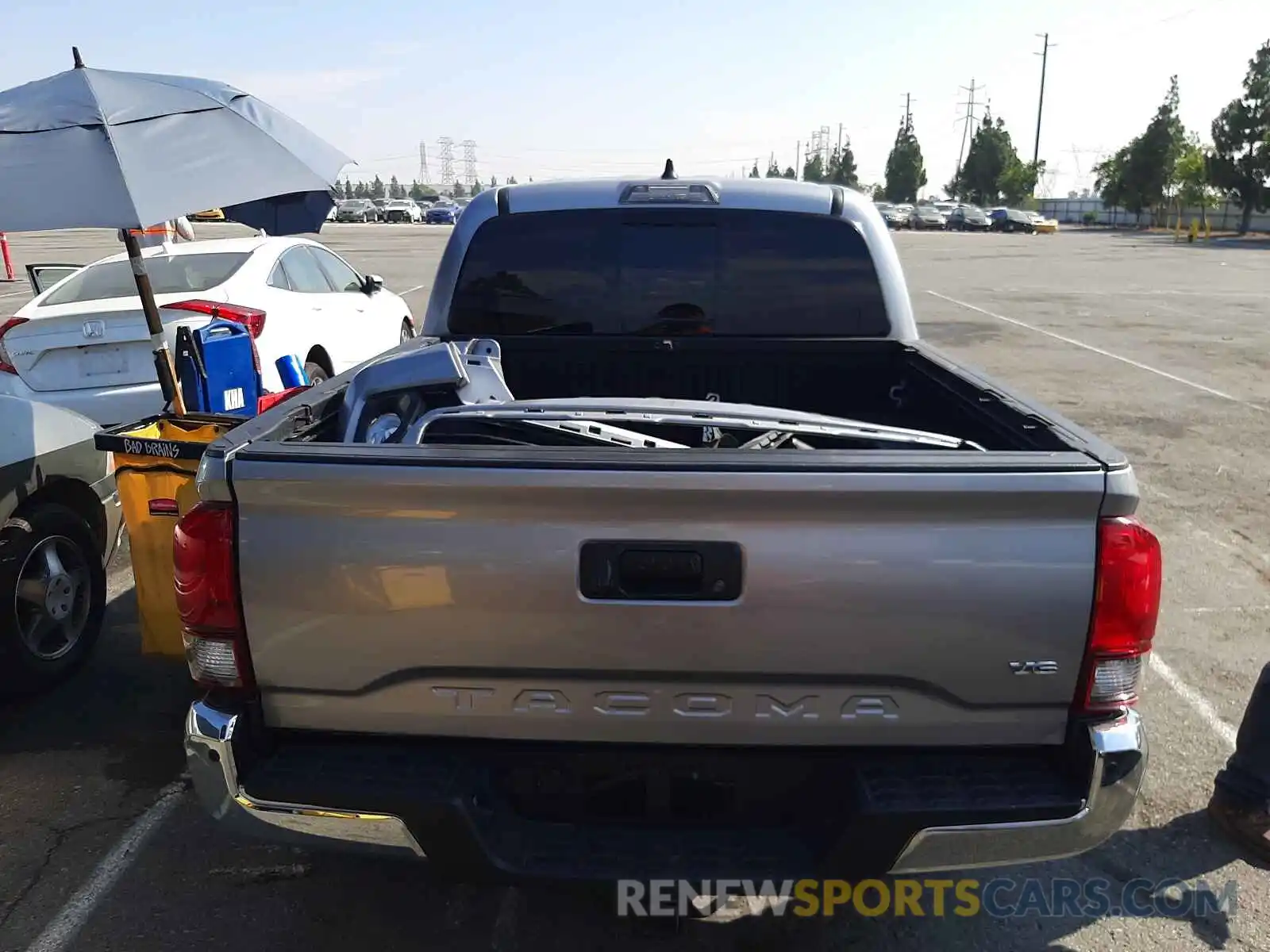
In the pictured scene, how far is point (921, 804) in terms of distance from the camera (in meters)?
2.09

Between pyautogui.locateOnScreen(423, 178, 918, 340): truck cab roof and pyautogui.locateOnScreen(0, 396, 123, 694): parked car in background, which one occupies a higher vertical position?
pyautogui.locateOnScreen(423, 178, 918, 340): truck cab roof

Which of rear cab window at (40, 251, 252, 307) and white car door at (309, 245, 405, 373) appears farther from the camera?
white car door at (309, 245, 405, 373)

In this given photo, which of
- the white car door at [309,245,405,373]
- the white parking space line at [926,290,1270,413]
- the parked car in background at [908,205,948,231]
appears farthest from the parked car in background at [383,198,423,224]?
the white car door at [309,245,405,373]

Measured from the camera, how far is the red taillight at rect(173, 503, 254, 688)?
2133 millimetres

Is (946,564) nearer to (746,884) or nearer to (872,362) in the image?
(746,884)

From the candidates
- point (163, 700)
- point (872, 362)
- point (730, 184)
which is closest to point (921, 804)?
point (872, 362)

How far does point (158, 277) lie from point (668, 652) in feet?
21.4

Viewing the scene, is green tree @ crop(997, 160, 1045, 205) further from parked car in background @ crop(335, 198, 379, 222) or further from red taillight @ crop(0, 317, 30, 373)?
red taillight @ crop(0, 317, 30, 373)

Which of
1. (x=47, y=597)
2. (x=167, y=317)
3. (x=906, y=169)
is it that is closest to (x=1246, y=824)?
(x=47, y=597)

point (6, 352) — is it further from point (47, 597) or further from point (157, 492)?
point (157, 492)

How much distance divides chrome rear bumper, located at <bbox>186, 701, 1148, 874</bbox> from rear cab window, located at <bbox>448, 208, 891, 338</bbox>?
2.17 m

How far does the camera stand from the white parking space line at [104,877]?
110 inches

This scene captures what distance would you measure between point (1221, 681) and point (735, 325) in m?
2.68

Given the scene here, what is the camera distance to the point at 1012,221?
61375mm
